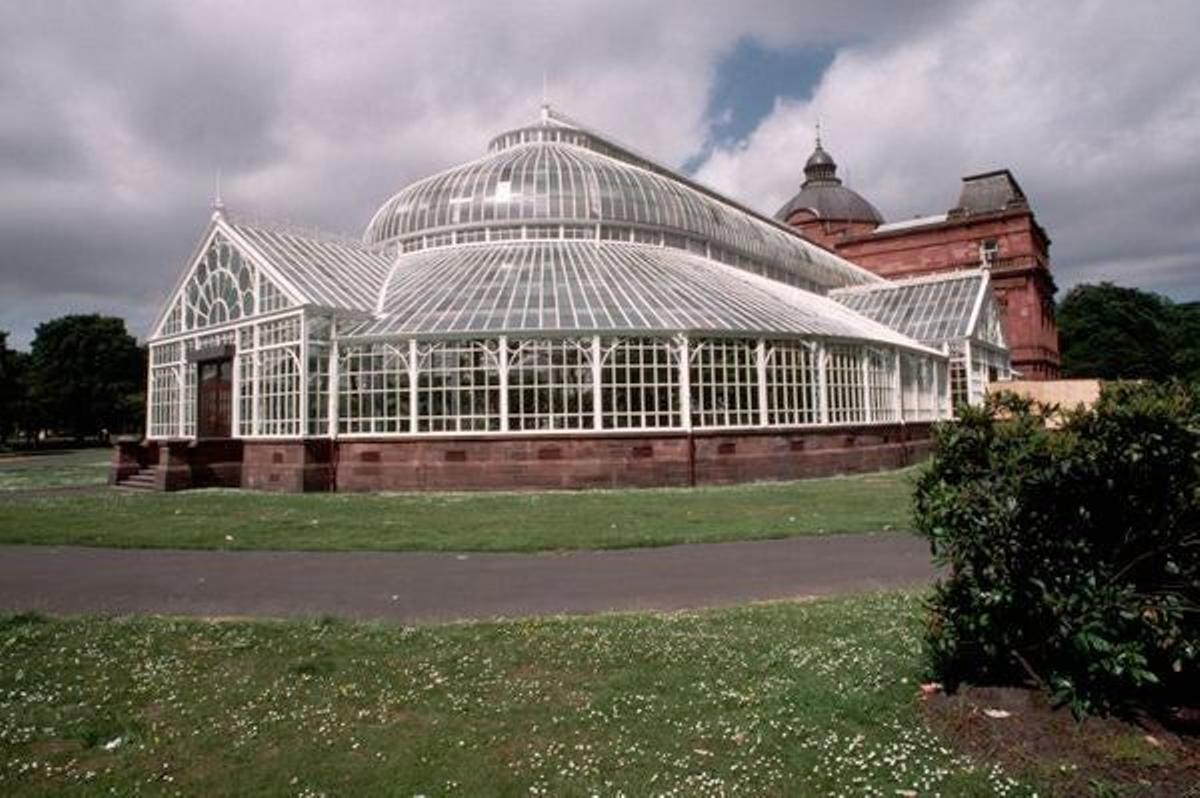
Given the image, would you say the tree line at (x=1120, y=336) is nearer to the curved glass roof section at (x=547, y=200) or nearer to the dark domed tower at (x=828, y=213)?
the dark domed tower at (x=828, y=213)

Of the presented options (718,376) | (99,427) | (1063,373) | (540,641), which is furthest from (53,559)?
(1063,373)

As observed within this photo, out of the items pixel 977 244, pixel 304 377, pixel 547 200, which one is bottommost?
pixel 304 377

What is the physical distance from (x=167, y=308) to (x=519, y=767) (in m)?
34.6

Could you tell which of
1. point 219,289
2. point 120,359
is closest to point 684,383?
point 219,289

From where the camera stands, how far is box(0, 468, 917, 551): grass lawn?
44.3 ft

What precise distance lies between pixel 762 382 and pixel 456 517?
1333 centimetres

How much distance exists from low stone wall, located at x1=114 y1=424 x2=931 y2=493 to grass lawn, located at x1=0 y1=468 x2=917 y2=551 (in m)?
1.43

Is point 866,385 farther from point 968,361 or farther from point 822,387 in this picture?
point 968,361

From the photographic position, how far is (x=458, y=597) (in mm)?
9391

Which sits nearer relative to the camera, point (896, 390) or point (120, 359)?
point (896, 390)

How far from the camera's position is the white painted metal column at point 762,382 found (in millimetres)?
26031

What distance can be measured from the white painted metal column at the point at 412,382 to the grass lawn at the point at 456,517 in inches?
117

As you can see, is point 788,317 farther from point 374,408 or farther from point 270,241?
point 270,241

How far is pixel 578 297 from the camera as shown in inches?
1056
